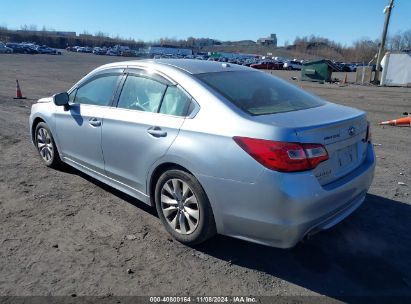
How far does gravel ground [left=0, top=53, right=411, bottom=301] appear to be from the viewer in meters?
3.07

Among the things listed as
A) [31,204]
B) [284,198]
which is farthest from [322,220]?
[31,204]

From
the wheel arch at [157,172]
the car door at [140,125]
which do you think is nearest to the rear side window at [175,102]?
the car door at [140,125]

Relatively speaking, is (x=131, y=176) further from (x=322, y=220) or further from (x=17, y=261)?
(x=322, y=220)

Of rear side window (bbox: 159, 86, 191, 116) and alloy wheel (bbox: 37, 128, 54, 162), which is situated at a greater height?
rear side window (bbox: 159, 86, 191, 116)

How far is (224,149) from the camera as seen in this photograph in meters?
3.11

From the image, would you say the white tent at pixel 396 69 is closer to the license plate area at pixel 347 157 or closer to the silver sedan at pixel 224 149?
the silver sedan at pixel 224 149

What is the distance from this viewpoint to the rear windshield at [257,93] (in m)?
3.50

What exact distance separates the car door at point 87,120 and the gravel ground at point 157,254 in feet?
1.68

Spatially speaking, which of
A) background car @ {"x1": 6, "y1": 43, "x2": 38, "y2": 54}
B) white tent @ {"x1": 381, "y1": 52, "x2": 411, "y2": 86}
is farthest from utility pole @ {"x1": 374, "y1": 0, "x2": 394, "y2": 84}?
background car @ {"x1": 6, "y1": 43, "x2": 38, "y2": 54}

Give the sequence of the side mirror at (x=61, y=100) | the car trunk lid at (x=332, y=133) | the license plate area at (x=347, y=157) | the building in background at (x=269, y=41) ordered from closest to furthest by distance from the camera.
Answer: the car trunk lid at (x=332, y=133) < the license plate area at (x=347, y=157) < the side mirror at (x=61, y=100) < the building in background at (x=269, y=41)

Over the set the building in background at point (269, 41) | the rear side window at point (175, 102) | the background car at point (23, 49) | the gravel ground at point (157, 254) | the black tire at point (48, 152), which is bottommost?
the gravel ground at point (157, 254)

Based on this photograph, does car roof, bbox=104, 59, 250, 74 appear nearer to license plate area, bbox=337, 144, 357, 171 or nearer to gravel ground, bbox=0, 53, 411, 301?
license plate area, bbox=337, 144, 357, 171

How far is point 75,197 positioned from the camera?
187 inches

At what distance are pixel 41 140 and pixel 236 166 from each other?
393cm
